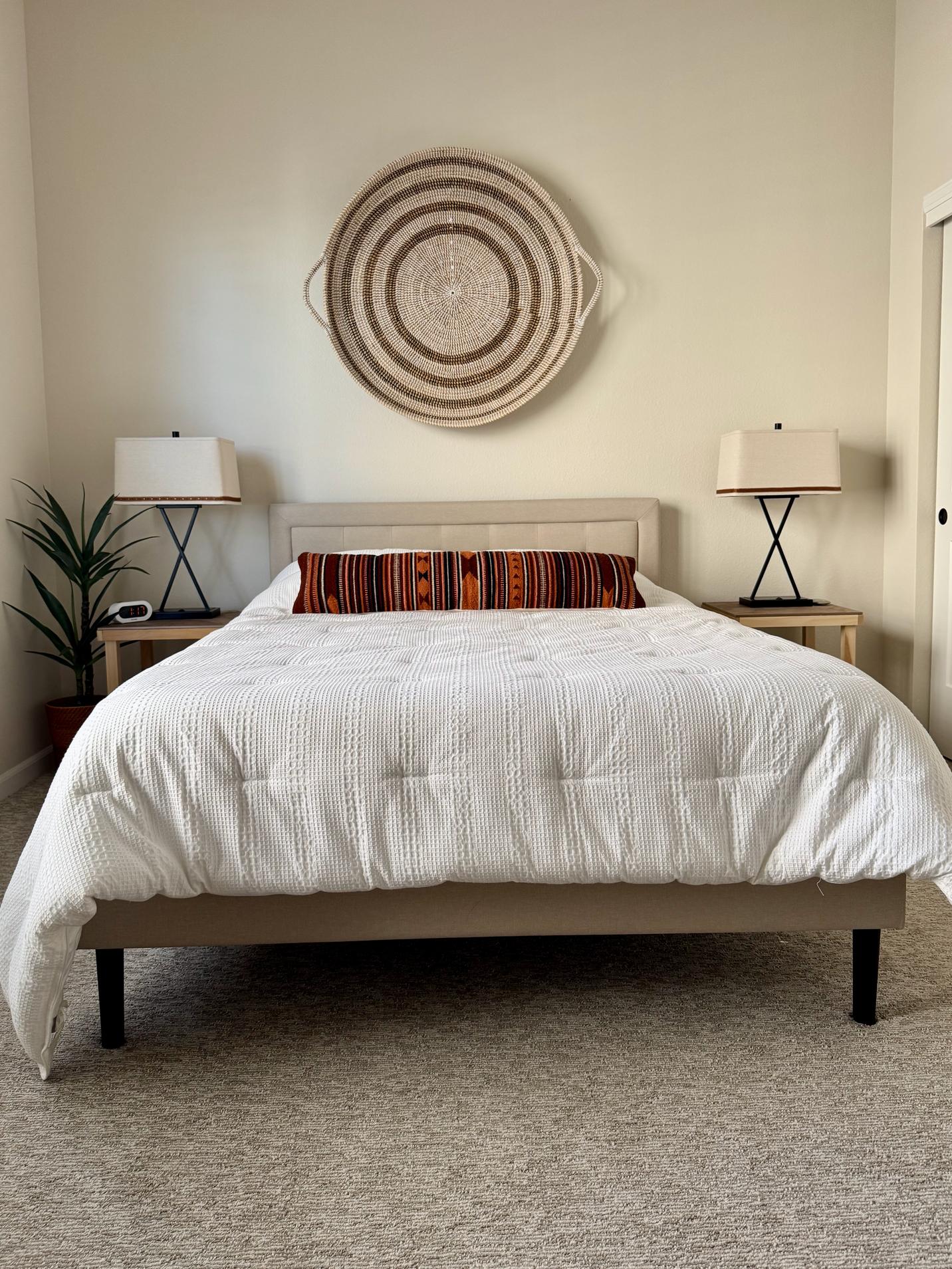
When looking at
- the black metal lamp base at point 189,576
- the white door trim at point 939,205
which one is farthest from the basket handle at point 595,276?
the black metal lamp base at point 189,576

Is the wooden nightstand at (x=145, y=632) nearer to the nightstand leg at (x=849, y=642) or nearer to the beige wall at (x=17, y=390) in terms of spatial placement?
the beige wall at (x=17, y=390)

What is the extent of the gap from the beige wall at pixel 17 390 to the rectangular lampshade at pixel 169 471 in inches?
17.9

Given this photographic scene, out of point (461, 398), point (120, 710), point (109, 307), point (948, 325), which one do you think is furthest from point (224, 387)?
point (948, 325)

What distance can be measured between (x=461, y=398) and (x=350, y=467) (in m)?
0.50

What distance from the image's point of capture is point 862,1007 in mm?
1795

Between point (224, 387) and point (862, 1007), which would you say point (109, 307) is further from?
point (862, 1007)

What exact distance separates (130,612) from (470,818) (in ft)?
7.64

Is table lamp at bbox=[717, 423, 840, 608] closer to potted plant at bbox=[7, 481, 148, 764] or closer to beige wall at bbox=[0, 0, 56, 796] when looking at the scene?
potted plant at bbox=[7, 481, 148, 764]

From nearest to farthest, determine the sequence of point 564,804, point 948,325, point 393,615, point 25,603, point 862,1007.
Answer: point 564,804, point 862,1007, point 393,615, point 948,325, point 25,603

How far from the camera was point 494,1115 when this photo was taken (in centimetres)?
152

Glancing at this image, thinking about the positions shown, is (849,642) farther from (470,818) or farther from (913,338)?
(470,818)

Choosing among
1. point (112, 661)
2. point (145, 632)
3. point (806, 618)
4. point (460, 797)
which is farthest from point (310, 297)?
point (460, 797)

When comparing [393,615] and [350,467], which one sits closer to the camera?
[393,615]

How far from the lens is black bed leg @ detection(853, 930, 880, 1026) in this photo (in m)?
1.77
